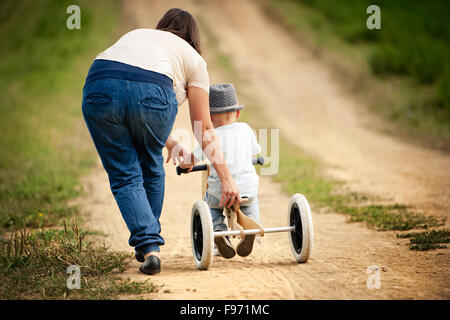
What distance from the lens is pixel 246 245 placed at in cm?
371

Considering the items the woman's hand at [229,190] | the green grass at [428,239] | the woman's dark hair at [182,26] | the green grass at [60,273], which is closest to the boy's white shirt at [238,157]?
the woman's hand at [229,190]

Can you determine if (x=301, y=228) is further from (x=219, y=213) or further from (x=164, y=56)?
(x=164, y=56)

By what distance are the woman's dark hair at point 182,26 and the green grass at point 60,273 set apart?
1647mm

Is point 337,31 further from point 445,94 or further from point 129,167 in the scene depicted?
point 129,167

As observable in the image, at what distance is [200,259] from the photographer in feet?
11.5

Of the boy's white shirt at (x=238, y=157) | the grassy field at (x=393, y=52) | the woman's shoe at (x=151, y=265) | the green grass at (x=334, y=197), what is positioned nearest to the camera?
the woman's shoe at (x=151, y=265)

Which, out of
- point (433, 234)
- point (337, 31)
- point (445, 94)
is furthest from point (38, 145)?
point (337, 31)

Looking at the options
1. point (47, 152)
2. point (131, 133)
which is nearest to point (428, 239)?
Result: point (131, 133)

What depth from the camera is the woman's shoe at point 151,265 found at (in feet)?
10.7

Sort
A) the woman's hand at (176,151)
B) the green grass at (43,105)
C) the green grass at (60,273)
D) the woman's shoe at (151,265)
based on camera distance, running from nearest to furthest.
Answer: the green grass at (60,273)
the woman's shoe at (151,265)
the woman's hand at (176,151)
the green grass at (43,105)

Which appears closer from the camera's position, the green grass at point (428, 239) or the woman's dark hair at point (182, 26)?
the woman's dark hair at point (182, 26)

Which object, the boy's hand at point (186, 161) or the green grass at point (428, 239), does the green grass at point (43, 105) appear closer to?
the boy's hand at point (186, 161)

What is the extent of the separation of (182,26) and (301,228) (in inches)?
65.8

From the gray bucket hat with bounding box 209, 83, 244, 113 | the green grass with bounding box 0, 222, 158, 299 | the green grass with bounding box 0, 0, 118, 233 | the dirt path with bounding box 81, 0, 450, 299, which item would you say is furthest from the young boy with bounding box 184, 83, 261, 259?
the green grass with bounding box 0, 0, 118, 233
